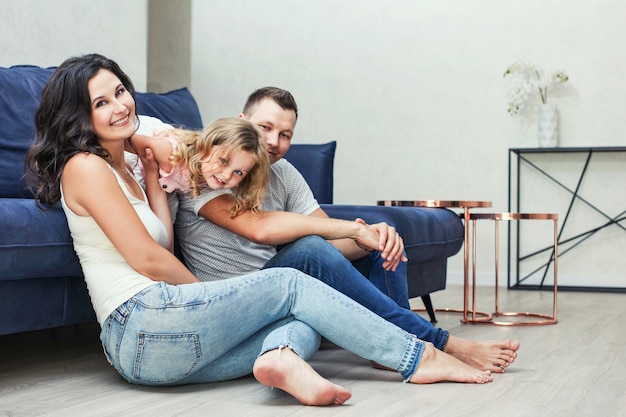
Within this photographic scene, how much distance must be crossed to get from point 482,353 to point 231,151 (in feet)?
2.66

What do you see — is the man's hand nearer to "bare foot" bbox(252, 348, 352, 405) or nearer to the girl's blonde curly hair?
the girl's blonde curly hair

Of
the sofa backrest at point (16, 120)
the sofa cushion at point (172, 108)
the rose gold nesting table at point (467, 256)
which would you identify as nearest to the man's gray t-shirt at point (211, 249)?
the sofa backrest at point (16, 120)

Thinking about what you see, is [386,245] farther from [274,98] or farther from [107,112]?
[107,112]

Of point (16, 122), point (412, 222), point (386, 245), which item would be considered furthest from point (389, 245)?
point (16, 122)

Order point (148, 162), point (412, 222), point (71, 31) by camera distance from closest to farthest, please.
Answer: point (148, 162)
point (412, 222)
point (71, 31)

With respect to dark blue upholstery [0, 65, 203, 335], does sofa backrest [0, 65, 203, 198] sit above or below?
above

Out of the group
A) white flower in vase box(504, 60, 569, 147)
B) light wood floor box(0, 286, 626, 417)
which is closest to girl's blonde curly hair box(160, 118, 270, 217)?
light wood floor box(0, 286, 626, 417)

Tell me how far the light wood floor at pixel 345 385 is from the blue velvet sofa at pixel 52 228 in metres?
0.18

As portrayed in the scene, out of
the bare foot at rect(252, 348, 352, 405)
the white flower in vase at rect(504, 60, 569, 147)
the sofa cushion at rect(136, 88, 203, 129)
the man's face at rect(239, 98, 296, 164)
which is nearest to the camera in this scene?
the bare foot at rect(252, 348, 352, 405)

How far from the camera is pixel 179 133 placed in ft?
6.89

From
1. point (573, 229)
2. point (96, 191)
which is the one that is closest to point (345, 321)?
point (96, 191)

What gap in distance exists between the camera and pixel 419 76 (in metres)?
5.11

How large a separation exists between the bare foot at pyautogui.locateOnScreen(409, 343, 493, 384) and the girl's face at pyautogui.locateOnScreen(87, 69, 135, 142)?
86cm

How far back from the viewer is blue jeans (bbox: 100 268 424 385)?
1778 mm
